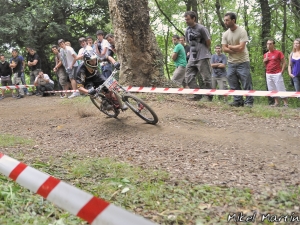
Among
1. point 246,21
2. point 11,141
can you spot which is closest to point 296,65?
point 11,141

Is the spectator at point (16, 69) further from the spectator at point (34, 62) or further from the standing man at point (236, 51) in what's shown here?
the standing man at point (236, 51)

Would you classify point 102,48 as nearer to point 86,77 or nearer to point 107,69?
point 107,69

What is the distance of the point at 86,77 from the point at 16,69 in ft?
24.5

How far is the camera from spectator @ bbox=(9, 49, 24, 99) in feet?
42.1

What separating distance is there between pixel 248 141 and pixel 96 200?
3.80m

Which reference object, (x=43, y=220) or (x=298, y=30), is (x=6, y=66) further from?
(x=298, y=30)

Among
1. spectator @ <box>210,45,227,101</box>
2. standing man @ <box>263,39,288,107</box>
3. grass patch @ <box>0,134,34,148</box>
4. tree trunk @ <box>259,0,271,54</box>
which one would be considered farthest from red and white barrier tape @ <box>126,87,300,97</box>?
tree trunk @ <box>259,0,271,54</box>

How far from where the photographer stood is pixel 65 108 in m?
8.86

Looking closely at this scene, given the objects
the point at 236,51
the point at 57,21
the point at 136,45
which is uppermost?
the point at 57,21

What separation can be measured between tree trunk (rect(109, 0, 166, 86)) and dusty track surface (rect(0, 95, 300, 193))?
0.78m

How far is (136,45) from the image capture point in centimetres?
873

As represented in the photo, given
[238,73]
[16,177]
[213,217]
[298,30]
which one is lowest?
[213,217]

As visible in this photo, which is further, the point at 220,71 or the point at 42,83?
the point at 42,83

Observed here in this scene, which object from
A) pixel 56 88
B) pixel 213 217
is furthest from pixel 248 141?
pixel 56 88
